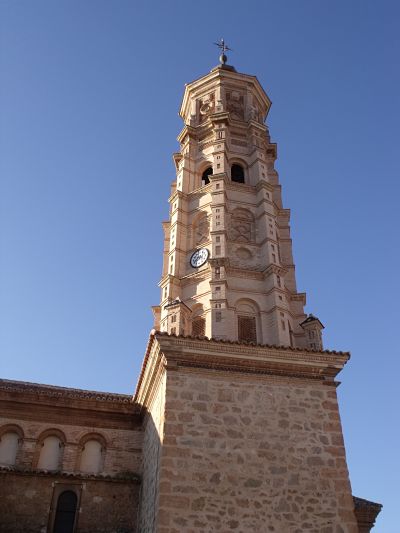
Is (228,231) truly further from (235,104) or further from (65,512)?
(65,512)

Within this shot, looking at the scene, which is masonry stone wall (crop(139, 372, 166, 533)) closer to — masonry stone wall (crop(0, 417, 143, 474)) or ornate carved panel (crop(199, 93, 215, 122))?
masonry stone wall (crop(0, 417, 143, 474))

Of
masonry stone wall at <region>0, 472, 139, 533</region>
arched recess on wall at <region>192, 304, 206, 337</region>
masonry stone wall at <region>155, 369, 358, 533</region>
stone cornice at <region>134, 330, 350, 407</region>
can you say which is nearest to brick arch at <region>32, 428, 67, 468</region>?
masonry stone wall at <region>0, 472, 139, 533</region>

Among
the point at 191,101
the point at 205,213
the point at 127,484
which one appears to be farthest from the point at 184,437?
the point at 191,101

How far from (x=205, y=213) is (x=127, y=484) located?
7.97 meters

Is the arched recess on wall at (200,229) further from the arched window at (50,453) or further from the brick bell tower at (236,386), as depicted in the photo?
the arched window at (50,453)

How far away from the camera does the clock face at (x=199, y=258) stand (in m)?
16.3

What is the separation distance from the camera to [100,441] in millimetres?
14922

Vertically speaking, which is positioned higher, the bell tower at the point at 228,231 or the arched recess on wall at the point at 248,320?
the bell tower at the point at 228,231

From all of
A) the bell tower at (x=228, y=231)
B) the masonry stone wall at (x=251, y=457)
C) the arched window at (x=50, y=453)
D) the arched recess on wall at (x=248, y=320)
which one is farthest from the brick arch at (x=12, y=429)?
the arched recess on wall at (x=248, y=320)

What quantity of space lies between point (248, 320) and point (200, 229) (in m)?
3.55

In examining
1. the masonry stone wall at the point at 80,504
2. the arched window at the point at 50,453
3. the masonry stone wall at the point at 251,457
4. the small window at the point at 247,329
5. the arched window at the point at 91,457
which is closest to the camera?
the masonry stone wall at the point at 251,457

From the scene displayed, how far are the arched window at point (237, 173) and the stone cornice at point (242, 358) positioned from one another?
24.5ft

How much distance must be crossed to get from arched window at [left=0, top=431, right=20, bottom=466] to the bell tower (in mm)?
4703

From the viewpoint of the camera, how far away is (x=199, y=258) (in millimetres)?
16484
